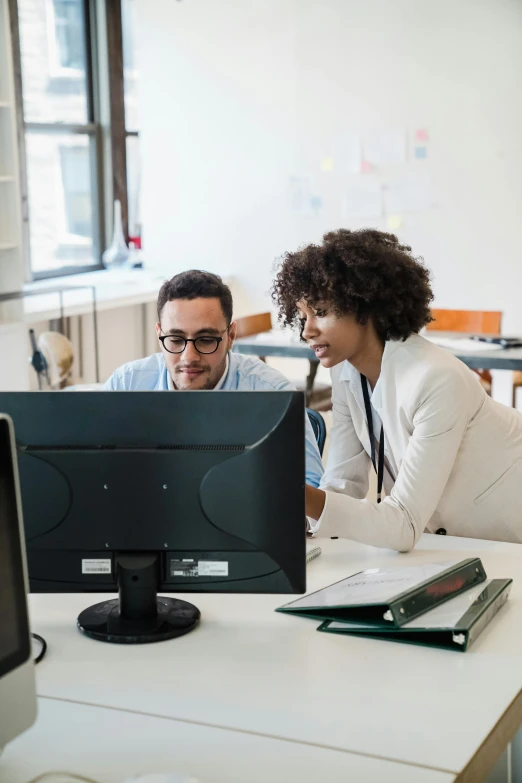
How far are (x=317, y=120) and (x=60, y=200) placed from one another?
163 cm

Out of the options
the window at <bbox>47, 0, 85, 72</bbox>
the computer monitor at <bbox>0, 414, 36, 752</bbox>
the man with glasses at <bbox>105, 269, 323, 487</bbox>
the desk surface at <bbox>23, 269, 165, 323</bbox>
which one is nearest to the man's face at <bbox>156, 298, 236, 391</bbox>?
the man with glasses at <bbox>105, 269, 323, 487</bbox>

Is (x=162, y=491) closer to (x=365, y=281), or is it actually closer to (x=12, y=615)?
(x=12, y=615)

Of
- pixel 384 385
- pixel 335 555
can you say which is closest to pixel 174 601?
pixel 335 555

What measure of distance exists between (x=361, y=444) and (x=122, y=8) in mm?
4850

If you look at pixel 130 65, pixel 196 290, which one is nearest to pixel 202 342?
pixel 196 290

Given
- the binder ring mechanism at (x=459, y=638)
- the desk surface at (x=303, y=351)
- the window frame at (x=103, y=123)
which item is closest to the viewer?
the binder ring mechanism at (x=459, y=638)

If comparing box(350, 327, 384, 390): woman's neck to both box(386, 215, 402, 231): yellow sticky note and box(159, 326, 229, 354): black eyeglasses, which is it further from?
box(386, 215, 402, 231): yellow sticky note

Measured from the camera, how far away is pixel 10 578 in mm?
1087

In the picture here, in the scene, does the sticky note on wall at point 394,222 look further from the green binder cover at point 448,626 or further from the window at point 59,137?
the green binder cover at point 448,626

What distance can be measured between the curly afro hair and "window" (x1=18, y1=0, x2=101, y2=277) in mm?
3904

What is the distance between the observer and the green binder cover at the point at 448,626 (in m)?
1.39

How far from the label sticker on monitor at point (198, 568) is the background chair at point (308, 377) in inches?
120

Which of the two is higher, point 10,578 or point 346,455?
point 10,578

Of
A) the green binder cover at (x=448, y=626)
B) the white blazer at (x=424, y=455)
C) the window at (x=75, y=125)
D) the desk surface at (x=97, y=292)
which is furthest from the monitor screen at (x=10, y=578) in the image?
the window at (x=75, y=125)
